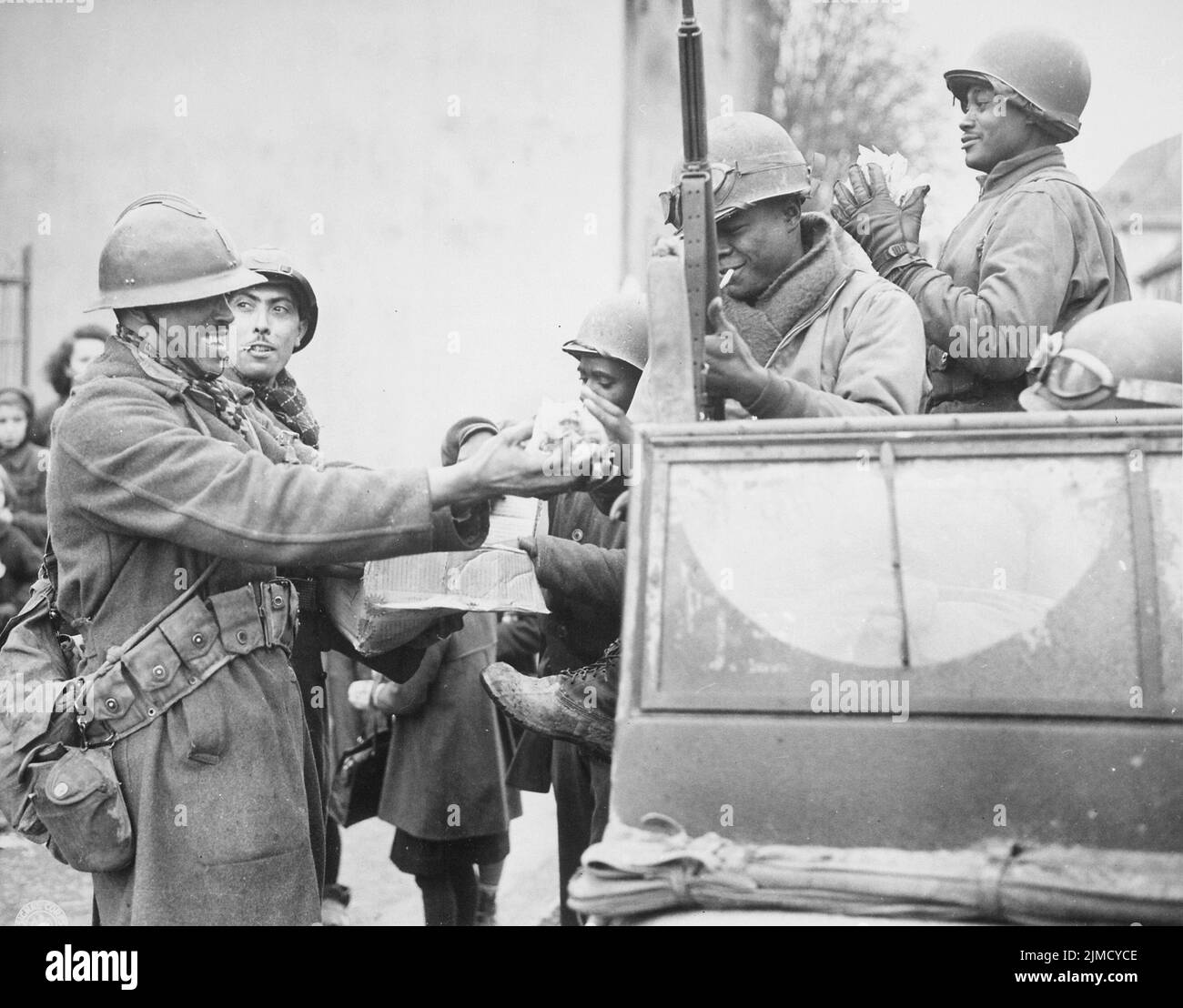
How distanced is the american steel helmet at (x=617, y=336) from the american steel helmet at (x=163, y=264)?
4.48 feet

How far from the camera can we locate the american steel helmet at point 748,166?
4160mm

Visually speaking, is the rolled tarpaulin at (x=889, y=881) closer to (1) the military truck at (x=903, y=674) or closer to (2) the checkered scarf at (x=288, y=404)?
(1) the military truck at (x=903, y=674)

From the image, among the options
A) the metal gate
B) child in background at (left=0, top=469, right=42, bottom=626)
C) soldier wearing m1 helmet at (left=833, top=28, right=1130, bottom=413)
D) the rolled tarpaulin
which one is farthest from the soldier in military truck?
the metal gate

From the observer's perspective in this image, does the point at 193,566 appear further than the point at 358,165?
No

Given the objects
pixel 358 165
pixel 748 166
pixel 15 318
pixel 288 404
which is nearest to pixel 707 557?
pixel 748 166

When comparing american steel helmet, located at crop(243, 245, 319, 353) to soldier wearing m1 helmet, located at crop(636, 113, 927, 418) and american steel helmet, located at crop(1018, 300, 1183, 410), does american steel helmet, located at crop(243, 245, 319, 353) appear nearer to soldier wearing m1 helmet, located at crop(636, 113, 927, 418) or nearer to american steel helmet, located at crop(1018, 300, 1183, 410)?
soldier wearing m1 helmet, located at crop(636, 113, 927, 418)

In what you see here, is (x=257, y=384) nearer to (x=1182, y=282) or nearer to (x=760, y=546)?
(x=760, y=546)

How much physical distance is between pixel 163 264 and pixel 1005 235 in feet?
7.24

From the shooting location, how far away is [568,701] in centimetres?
409

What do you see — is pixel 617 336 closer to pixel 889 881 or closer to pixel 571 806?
pixel 571 806

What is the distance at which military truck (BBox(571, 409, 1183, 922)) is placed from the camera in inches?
106

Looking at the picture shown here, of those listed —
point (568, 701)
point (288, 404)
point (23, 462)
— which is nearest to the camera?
point (568, 701)
